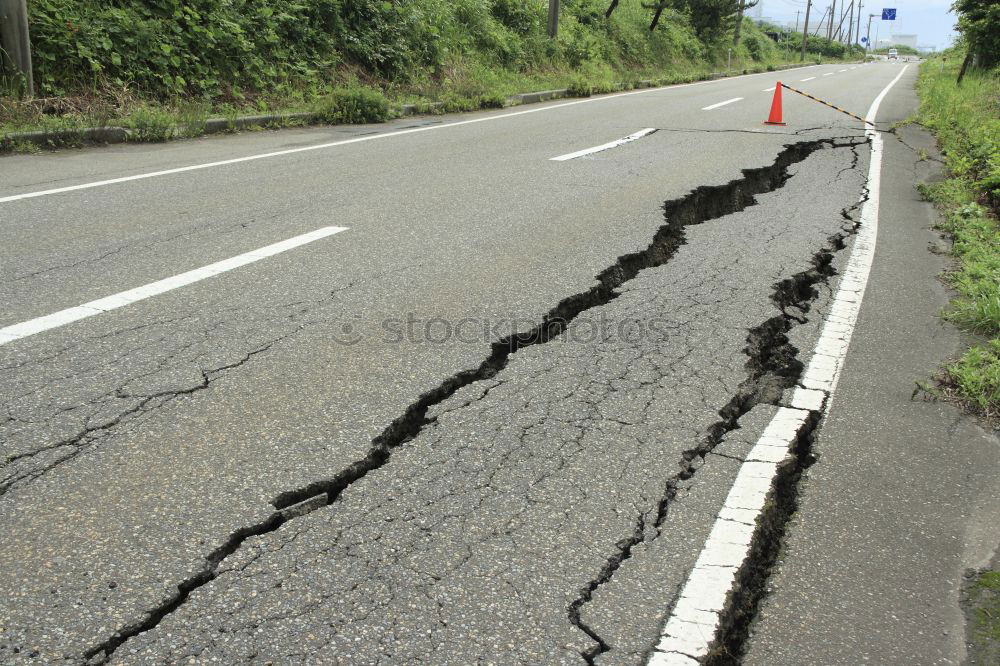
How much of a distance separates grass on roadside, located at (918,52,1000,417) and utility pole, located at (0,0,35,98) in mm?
9320

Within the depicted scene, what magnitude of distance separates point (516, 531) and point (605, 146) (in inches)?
309

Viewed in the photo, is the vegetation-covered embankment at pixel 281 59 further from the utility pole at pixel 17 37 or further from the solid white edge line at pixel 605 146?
the solid white edge line at pixel 605 146

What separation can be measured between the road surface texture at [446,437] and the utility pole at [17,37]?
3.74m

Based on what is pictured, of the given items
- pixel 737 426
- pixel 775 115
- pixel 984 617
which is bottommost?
pixel 984 617

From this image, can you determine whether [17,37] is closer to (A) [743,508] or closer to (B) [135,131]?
(B) [135,131]

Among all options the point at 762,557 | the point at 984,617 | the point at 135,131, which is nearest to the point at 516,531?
the point at 762,557

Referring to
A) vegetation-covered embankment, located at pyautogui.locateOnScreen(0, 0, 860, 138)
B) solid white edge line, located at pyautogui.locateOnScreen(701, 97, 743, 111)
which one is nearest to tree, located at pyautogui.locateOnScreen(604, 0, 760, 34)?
vegetation-covered embankment, located at pyautogui.locateOnScreen(0, 0, 860, 138)

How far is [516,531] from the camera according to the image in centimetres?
227

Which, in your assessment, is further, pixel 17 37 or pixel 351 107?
pixel 351 107

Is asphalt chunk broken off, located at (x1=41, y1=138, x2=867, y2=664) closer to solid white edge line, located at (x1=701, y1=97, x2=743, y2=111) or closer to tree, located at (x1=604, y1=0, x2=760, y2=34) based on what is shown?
solid white edge line, located at (x1=701, y1=97, x2=743, y2=111)

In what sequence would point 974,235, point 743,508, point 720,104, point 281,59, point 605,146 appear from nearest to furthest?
point 743,508 < point 974,235 < point 605,146 < point 281,59 < point 720,104

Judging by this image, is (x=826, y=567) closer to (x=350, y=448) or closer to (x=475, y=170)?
(x=350, y=448)

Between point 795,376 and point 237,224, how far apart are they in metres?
3.74

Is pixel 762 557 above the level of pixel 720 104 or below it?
below
